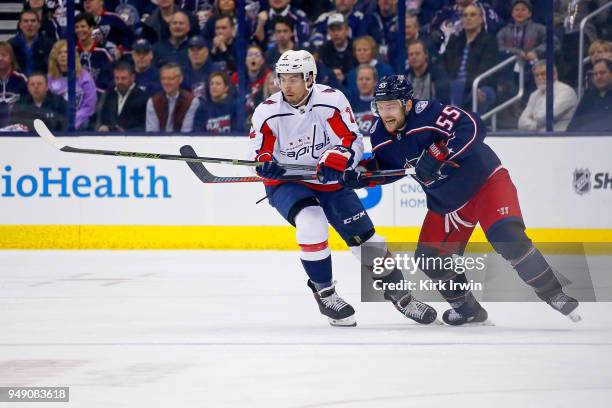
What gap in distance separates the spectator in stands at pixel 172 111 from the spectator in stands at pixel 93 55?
1.37 feet

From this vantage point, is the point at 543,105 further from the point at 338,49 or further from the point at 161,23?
the point at 161,23

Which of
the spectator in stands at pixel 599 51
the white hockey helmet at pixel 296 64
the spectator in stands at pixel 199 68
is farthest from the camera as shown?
the spectator in stands at pixel 199 68

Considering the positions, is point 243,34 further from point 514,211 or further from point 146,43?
point 514,211

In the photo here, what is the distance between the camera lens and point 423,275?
5.56 m

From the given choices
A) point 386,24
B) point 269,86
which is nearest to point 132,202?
point 269,86

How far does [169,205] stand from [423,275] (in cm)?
384

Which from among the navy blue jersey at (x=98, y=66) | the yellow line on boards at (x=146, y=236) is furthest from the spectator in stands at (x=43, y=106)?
the yellow line on boards at (x=146, y=236)

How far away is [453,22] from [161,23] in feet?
6.84

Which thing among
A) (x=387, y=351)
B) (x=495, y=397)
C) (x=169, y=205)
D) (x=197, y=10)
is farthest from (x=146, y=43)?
(x=495, y=397)

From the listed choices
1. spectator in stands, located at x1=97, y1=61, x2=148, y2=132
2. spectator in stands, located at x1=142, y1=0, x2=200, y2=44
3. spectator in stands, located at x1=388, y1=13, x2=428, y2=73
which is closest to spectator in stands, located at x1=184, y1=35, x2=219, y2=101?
spectator in stands, located at x1=142, y1=0, x2=200, y2=44

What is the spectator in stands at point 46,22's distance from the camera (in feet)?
30.7

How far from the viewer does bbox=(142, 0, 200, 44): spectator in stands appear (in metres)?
9.26

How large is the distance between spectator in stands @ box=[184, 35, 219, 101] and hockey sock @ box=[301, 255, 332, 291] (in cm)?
397

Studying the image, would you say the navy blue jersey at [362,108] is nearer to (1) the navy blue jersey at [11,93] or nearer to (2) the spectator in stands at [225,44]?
(2) the spectator in stands at [225,44]
